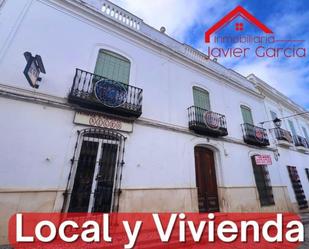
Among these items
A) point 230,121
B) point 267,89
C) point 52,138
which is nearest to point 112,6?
point 52,138

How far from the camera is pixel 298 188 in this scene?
31.6ft

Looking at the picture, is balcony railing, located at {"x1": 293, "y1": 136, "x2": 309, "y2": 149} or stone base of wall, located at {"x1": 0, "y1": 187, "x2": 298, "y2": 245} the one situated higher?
balcony railing, located at {"x1": 293, "y1": 136, "x2": 309, "y2": 149}

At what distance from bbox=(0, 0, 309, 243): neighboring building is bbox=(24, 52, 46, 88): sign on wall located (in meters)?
0.29

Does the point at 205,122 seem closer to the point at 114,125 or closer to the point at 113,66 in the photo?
the point at 114,125

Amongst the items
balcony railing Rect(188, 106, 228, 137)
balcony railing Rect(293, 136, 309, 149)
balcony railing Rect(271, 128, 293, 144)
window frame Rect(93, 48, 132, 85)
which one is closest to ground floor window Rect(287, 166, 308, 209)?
balcony railing Rect(271, 128, 293, 144)

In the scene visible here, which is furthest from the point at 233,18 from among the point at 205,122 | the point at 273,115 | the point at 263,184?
the point at 263,184

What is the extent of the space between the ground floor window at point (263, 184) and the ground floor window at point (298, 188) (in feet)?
8.26

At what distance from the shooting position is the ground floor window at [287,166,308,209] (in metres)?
9.32

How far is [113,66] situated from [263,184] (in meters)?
8.96

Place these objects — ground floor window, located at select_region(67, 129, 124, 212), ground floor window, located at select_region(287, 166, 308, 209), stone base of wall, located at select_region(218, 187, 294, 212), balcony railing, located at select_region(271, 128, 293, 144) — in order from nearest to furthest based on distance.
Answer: ground floor window, located at select_region(67, 129, 124, 212) < stone base of wall, located at select_region(218, 187, 294, 212) < ground floor window, located at select_region(287, 166, 308, 209) < balcony railing, located at select_region(271, 128, 293, 144)

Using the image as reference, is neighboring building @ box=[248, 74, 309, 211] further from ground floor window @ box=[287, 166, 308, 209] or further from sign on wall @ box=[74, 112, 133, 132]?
sign on wall @ box=[74, 112, 133, 132]

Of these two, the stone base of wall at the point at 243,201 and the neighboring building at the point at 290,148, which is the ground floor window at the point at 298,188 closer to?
the neighboring building at the point at 290,148

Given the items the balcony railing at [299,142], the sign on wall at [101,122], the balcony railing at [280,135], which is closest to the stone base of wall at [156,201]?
the sign on wall at [101,122]

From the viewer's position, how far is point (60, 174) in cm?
392
